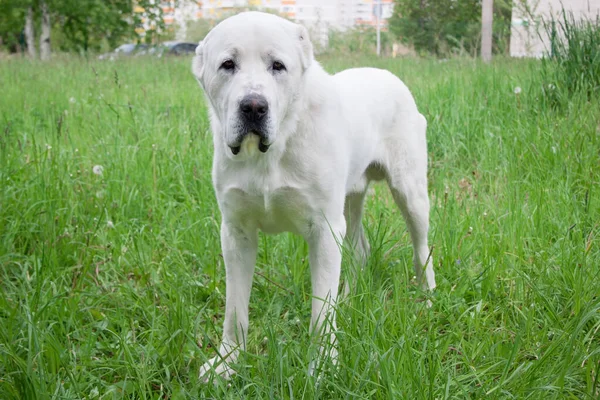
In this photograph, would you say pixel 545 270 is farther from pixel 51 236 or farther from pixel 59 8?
pixel 59 8

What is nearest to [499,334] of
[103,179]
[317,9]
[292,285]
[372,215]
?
[292,285]

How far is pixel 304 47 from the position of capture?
2350 millimetres

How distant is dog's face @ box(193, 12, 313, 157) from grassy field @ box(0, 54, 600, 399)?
646mm

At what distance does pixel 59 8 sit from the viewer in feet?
65.5

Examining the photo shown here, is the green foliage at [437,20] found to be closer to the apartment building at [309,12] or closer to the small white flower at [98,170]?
the apartment building at [309,12]

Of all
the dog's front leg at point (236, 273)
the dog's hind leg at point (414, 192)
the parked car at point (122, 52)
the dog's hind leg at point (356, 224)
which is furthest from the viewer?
the parked car at point (122, 52)

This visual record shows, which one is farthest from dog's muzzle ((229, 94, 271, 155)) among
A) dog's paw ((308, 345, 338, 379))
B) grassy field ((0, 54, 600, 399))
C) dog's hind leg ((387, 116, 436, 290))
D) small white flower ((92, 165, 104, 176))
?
small white flower ((92, 165, 104, 176))

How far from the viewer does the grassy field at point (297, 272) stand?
1937 mm

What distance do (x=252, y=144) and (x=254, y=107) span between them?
0.63ft

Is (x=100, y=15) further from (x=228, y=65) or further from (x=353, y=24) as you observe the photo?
(x=228, y=65)

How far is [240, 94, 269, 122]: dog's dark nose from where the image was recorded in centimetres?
203

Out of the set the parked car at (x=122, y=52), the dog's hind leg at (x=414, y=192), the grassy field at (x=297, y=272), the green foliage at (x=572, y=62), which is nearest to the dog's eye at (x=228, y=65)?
the grassy field at (x=297, y=272)

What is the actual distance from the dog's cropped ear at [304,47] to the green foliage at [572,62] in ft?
10.5

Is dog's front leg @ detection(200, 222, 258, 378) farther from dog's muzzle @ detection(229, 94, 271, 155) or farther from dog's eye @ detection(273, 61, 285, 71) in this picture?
dog's eye @ detection(273, 61, 285, 71)
